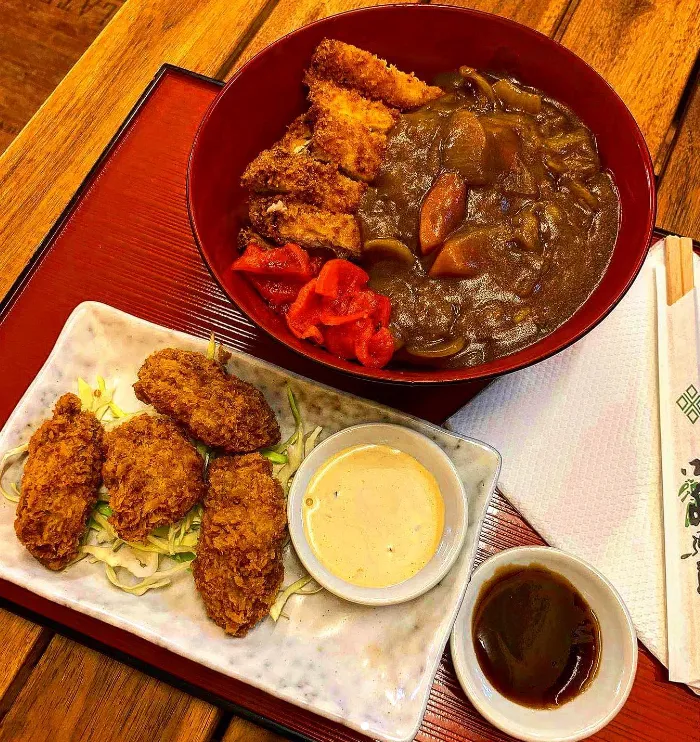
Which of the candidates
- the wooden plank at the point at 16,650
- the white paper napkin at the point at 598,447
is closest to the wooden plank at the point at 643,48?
the white paper napkin at the point at 598,447

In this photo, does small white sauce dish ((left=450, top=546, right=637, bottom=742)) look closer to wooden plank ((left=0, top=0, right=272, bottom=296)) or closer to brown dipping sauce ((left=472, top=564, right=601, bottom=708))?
brown dipping sauce ((left=472, top=564, right=601, bottom=708))

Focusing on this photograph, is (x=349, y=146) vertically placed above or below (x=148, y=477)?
above

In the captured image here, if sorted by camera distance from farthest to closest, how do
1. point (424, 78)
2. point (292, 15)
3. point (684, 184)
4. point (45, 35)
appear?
point (45, 35) < point (292, 15) < point (684, 184) < point (424, 78)

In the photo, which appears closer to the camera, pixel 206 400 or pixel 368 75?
pixel 206 400

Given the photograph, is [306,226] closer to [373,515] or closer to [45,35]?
[373,515]

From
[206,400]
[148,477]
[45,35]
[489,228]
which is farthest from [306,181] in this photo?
Result: [45,35]

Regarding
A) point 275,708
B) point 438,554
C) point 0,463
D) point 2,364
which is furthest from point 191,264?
point 275,708
